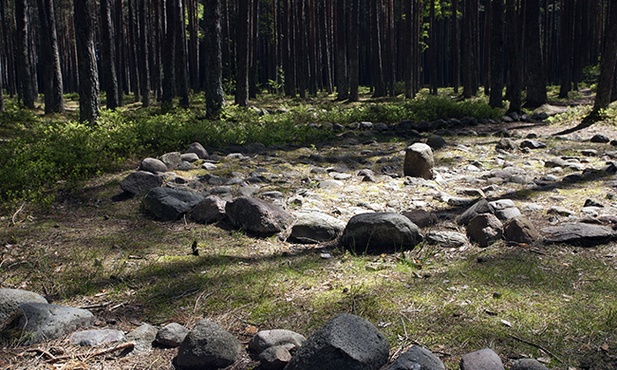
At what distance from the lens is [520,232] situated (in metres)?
4.32

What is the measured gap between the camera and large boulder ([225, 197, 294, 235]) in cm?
481

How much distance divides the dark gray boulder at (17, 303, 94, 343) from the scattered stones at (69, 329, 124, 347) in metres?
0.09

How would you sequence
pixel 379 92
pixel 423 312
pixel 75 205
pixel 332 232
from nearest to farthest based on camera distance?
pixel 423 312 < pixel 332 232 < pixel 75 205 < pixel 379 92

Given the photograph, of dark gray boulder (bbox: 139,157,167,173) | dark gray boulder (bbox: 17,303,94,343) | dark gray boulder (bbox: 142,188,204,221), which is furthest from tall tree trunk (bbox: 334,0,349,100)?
dark gray boulder (bbox: 17,303,94,343)

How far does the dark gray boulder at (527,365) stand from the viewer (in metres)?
2.51

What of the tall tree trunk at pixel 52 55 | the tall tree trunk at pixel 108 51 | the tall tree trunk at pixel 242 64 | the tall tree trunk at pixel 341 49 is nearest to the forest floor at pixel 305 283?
the tall tree trunk at pixel 242 64

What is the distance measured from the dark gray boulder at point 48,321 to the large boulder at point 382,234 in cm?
216

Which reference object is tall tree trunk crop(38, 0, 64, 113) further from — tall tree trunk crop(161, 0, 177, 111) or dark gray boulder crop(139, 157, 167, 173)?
dark gray boulder crop(139, 157, 167, 173)

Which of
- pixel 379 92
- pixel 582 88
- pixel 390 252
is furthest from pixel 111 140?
pixel 582 88

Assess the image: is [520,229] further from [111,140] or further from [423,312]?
[111,140]

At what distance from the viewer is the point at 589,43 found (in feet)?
111

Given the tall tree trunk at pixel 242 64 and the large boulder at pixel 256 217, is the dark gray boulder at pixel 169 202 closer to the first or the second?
the large boulder at pixel 256 217

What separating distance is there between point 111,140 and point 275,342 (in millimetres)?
5789

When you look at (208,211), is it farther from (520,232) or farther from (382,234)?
(520,232)
